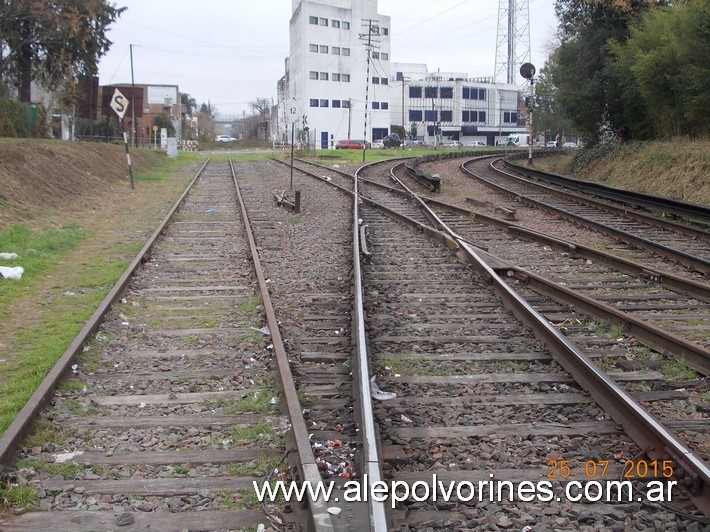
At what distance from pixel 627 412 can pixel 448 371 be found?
58.9 inches

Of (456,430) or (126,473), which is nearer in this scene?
(126,473)

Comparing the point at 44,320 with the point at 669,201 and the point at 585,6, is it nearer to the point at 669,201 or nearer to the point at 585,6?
the point at 669,201

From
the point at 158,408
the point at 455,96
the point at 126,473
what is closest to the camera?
the point at 126,473

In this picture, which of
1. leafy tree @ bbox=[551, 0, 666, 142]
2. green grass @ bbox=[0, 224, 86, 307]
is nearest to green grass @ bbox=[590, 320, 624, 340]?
green grass @ bbox=[0, 224, 86, 307]

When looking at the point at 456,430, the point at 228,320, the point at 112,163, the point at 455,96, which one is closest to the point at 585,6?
the point at 112,163

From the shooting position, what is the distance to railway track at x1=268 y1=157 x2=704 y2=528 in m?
4.01

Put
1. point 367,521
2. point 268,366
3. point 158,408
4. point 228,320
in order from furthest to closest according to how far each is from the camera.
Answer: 1. point 228,320
2. point 268,366
3. point 158,408
4. point 367,521

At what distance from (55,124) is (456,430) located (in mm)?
33085

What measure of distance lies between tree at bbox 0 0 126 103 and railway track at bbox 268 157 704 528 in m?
24.7

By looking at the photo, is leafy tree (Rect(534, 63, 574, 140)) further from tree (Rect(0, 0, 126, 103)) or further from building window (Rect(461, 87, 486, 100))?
tree (Rect(0, 0, 126, 103))

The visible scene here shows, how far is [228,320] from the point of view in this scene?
7102 mm

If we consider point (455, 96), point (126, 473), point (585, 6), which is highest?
point (455, 96)

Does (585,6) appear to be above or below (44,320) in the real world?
above

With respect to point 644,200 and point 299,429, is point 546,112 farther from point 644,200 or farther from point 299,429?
point 299,429
